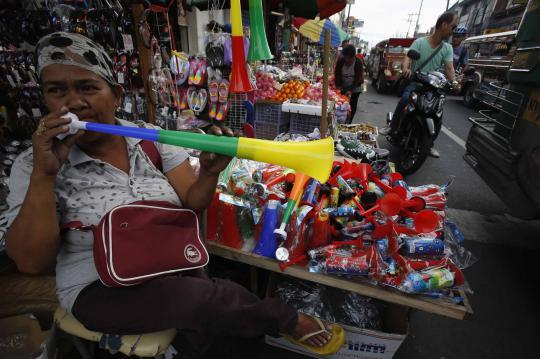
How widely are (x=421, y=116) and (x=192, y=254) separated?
4.00 m

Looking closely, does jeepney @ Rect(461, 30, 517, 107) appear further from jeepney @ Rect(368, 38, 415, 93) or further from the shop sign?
the shop sign

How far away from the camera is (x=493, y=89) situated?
3.26 metres

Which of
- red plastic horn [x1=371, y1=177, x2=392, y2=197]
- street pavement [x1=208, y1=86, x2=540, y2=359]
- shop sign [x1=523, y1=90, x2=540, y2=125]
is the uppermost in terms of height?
shop sign [x1=523, y1=90, x2=540, y2=125]

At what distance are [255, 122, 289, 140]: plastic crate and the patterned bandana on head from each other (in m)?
2.41

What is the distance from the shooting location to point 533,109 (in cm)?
238

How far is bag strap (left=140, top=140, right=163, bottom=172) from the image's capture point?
1.40m

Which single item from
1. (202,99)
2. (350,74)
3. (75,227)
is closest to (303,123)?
(202,99)

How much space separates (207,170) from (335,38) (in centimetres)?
604

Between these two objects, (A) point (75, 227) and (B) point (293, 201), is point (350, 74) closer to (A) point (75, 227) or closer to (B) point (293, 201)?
(B) point (293, 201)

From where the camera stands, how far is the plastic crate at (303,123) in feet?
10.3

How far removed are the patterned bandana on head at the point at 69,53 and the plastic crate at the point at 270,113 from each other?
2.32 meters

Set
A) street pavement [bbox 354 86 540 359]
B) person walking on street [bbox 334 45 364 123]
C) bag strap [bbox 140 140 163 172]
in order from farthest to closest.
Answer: person walking on street [bbox 334 45 364 123], street pavement [bbox 354 86 540 359], bag strap [bbox 140 140 163 172]

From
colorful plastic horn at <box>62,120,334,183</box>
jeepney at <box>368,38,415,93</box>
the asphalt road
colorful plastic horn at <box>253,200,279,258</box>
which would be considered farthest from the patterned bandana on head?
jeepney at <box>368,38,415,93</box>

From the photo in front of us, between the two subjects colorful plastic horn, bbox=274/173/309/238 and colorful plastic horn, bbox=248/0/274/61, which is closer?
colorful plastic horn, bbox=274/173/309/238
